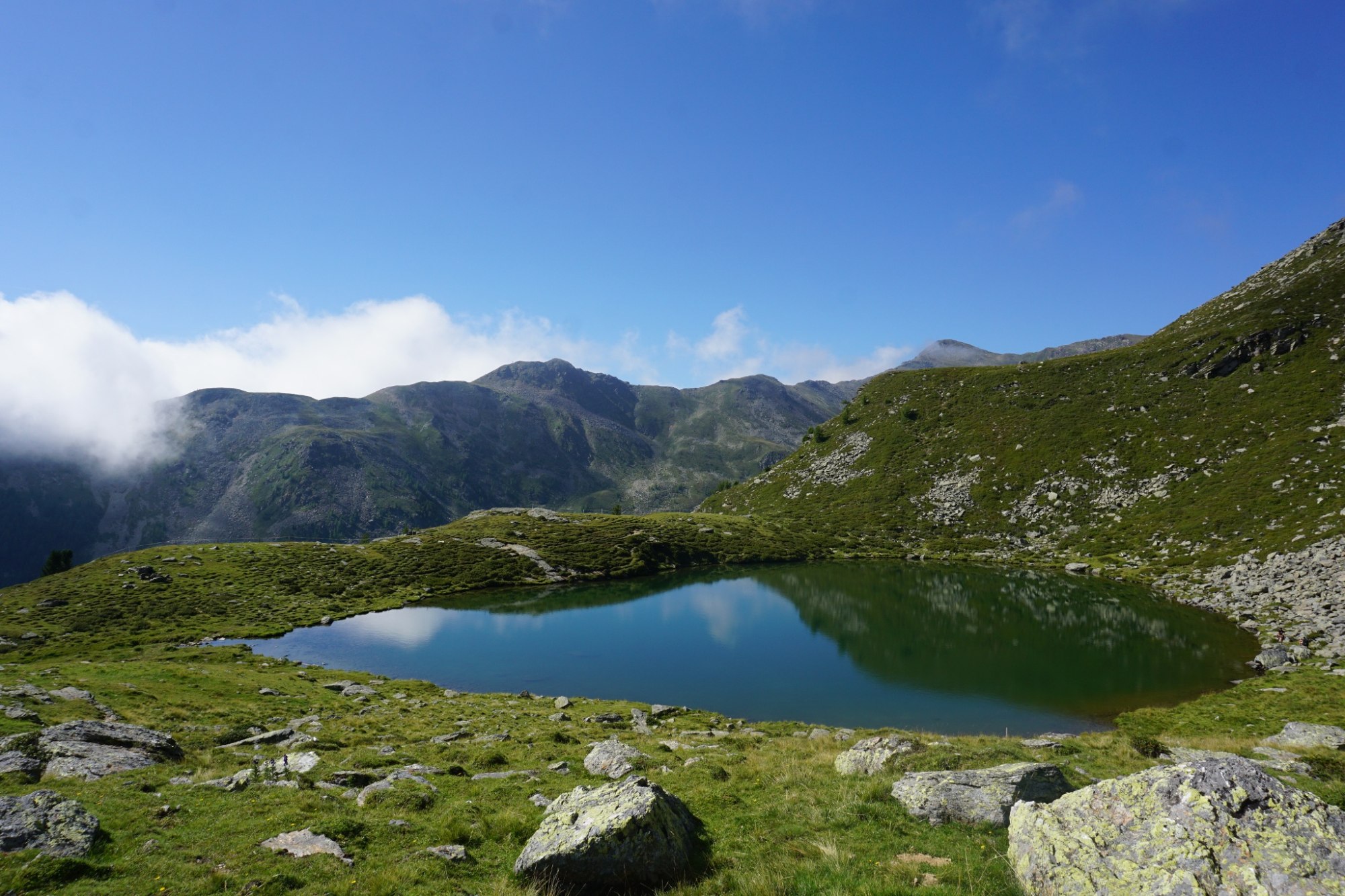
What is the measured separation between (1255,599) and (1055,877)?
233ft

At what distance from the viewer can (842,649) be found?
5184 cm

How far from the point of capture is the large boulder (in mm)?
16344

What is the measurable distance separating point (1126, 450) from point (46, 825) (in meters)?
131

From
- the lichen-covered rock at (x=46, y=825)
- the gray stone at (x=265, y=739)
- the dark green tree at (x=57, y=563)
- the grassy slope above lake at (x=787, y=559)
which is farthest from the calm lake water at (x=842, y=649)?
the dark green tree at (x=57, y=563)

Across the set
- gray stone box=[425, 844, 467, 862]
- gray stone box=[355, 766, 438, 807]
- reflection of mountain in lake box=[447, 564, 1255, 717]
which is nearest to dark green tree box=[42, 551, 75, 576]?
reflection of mountain in lake box=[447, 564, 1255, 717]

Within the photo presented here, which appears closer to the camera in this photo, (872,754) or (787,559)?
(872,754)

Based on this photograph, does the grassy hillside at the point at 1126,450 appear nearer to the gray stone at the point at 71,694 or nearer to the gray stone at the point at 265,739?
the gray stone at the point at 265,739

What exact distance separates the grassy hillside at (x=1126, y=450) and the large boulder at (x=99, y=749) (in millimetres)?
95615

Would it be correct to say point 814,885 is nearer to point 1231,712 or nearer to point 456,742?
point 456,742

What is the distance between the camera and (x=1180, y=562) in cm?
7194

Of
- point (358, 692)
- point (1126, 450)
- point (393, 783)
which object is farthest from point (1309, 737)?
point (1126, 450)

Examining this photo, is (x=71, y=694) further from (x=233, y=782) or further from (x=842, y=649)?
(x=842, y=649)

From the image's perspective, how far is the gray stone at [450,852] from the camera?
39.2ft

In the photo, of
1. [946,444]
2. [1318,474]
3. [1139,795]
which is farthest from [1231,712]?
[946,444]
